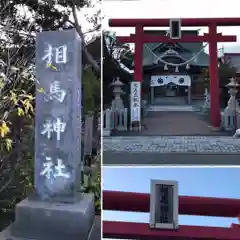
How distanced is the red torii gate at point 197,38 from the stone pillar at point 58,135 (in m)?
0.99

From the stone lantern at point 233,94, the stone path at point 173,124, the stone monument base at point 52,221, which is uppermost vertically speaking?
the stone lantern at point 233,94

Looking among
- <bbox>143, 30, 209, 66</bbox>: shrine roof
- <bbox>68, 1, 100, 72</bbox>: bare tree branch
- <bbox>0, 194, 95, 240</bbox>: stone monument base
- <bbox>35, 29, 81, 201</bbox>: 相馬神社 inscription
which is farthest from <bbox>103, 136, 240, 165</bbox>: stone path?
<bbox>68, 1, 100, 72</bbox>: bare tree branch

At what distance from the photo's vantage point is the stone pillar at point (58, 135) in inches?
97.0

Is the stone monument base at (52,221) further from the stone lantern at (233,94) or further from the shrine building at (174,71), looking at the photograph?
the stone lantern at (233,94)

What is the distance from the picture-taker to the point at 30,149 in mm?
3055

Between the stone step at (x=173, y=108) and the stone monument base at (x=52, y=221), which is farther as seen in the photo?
the stone monument base at (x=52, y=221)


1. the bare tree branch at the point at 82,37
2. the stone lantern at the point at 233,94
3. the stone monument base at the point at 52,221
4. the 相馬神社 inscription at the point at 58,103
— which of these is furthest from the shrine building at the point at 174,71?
the stone monument base at the point at 52,221

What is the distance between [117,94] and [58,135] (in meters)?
1.08

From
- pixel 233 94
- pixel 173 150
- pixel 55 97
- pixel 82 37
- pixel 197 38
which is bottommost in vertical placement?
pixel 173 150

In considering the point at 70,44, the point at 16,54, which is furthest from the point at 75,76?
the point at 16,54

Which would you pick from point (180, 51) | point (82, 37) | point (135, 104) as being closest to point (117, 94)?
point (135, 104)

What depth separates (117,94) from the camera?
5.04 ft

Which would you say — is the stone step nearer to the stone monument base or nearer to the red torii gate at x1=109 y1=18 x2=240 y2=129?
the red torii gate at x1=109 y1=18 x2=240 y2=129

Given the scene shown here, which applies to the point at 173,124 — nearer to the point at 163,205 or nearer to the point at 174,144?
the point at 174,144
